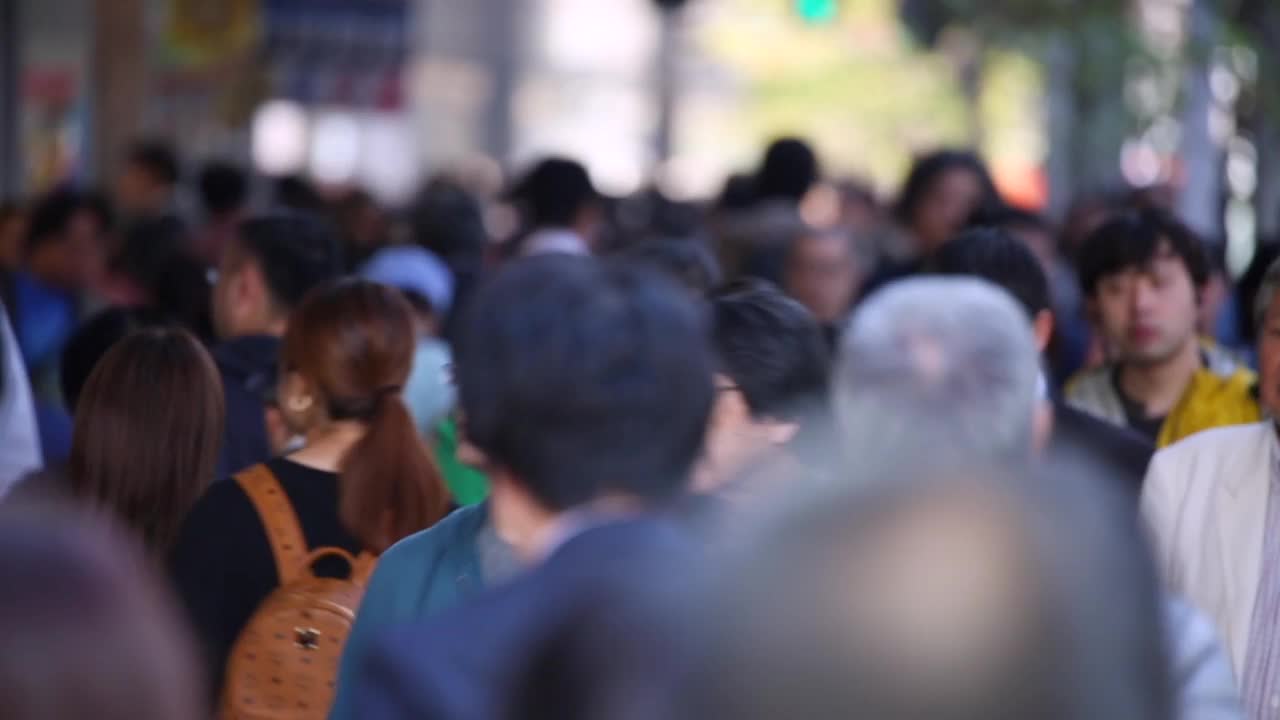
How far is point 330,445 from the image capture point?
4.75 meters

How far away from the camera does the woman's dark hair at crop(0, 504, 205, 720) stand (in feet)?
6.37

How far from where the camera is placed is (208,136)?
85.5 ft

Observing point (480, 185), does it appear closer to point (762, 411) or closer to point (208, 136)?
point (208, 136)

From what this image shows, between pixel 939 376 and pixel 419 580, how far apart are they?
1.02 metres

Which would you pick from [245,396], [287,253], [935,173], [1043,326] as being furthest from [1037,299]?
[935,173]

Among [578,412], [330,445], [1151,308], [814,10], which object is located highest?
[578,412]

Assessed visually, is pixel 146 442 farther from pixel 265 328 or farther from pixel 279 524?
pixel 265 328

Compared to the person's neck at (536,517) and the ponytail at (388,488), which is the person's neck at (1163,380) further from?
the person's neck at (536,517)

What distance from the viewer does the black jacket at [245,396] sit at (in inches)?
235

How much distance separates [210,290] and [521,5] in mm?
49580

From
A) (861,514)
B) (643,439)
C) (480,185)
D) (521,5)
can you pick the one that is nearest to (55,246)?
(643,439)

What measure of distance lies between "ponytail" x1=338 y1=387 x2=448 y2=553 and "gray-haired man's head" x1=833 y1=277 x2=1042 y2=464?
186 cm

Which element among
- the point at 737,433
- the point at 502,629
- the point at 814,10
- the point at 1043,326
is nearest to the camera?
the point at 502,629

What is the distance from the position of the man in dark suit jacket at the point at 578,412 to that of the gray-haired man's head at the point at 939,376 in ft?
0.60
